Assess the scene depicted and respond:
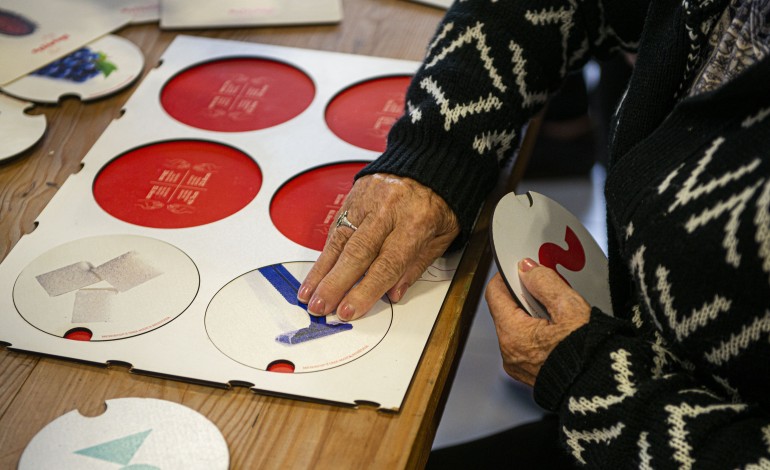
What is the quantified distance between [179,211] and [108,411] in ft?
1.02

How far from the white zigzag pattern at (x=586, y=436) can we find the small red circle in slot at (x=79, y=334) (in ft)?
1.62

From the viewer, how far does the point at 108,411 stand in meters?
0.83

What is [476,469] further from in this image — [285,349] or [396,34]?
[396,34]

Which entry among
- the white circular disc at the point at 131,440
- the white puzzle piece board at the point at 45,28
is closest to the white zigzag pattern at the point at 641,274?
the white circular disc at the point at 131,440

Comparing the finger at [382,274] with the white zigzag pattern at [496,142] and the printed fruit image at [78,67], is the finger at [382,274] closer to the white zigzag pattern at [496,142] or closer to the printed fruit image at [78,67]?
the white zigzag pattern at [496,142]

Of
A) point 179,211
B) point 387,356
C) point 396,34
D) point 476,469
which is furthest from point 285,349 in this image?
point 396,34

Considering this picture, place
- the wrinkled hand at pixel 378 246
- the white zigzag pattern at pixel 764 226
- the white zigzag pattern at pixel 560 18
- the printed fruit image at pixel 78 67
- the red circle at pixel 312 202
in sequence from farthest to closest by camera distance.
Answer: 1. the printed fruit image at pixel 78 67
2. the white zigzag pattern at pixel 560 18
3. the red circle at pixel 312 202
4. the wrinkled hand at pixel 378 246
5. the white zigzag pattern at pixel 764 226

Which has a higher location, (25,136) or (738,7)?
(738,7)

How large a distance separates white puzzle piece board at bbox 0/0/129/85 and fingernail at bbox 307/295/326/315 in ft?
2.14

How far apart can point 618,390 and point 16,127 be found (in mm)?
871

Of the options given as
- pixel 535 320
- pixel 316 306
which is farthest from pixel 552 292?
pixel 316 306

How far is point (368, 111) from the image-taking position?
126 centimetres

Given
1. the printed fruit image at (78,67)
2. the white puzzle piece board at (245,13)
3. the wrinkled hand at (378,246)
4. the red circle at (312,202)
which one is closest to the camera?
the wrinkled hand at (378,246)

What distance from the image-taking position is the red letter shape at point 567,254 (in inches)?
37.9
